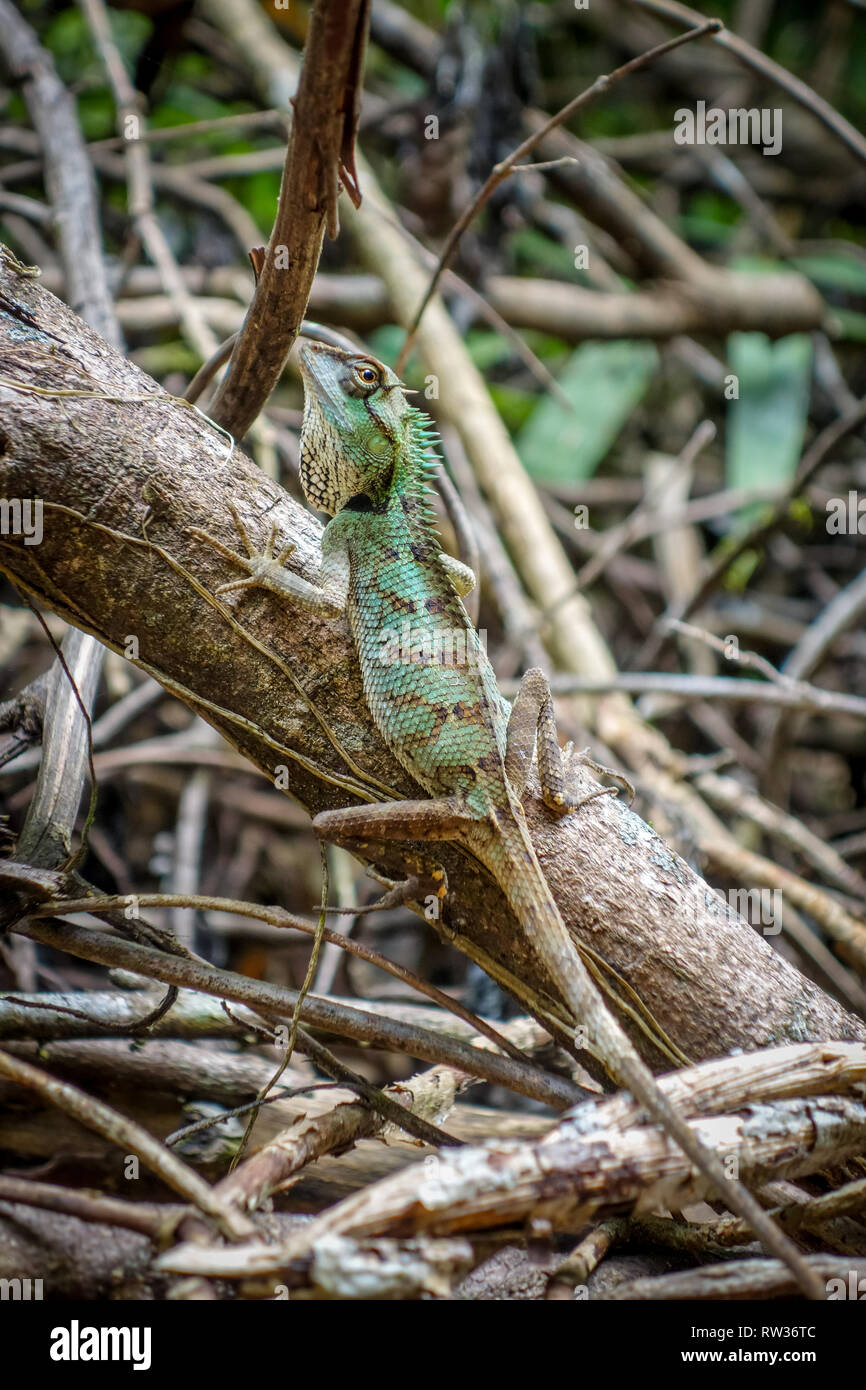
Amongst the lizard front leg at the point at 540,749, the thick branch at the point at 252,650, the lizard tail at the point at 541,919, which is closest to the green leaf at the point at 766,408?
the lizard front leg at the point at 540,749

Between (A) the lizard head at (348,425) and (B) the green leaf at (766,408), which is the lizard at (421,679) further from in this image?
(B) the green leaf at (766,408)

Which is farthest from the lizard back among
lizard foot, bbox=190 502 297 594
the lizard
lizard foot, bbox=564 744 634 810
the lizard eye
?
the lizard eye

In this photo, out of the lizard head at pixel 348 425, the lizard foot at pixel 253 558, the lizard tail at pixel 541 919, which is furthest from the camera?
the lizard head at pixel 348 425

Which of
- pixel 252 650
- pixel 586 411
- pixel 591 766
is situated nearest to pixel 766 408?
pixel 586 411

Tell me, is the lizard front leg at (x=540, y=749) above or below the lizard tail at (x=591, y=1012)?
above

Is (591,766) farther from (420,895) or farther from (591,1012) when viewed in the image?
(591,1012)
